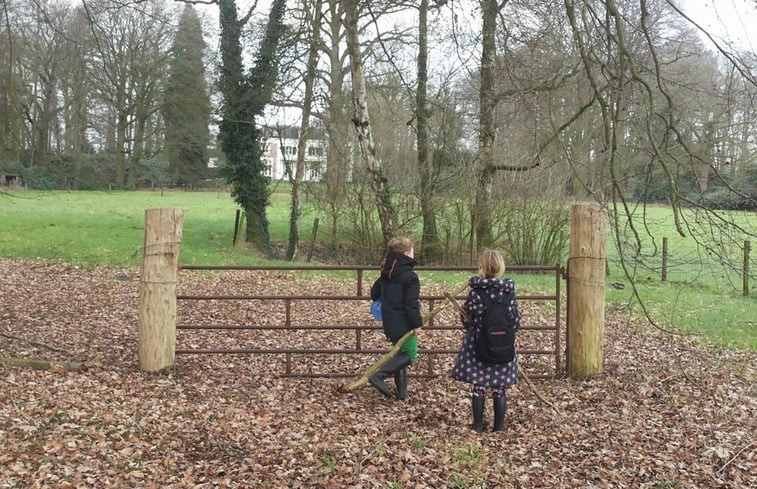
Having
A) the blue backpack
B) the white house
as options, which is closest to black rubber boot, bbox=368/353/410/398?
the blue backpack

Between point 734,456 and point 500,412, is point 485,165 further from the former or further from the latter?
point 734,456

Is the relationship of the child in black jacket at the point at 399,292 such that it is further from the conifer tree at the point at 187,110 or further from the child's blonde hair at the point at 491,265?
the conifer tree at the point at 187,110

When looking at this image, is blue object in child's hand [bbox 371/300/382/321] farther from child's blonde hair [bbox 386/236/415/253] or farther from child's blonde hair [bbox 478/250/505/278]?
child's blonde hair [bbox 478/250/505/278]

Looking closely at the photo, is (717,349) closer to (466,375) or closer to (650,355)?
(650,355)

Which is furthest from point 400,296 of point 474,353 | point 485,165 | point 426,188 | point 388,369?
point 426,188

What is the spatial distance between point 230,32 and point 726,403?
679 inches

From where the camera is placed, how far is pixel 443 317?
34.0 ft

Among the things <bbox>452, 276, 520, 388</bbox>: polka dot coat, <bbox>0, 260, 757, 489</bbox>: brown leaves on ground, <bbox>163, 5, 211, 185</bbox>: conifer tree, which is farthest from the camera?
<bbox>163, 5, 211, 185</bbox>: conifer tree

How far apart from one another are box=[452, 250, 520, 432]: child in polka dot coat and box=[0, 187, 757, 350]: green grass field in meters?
1.16

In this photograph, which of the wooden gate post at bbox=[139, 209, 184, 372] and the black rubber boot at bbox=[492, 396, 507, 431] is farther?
the wooden gate post at bbox=[139, 209, 184, 372]

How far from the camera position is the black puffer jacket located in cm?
574

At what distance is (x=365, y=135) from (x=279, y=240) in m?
9.17

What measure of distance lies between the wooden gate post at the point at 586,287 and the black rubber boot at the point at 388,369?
1784mm

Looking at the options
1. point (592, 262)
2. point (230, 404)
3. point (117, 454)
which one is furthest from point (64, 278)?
point (592, 262)
